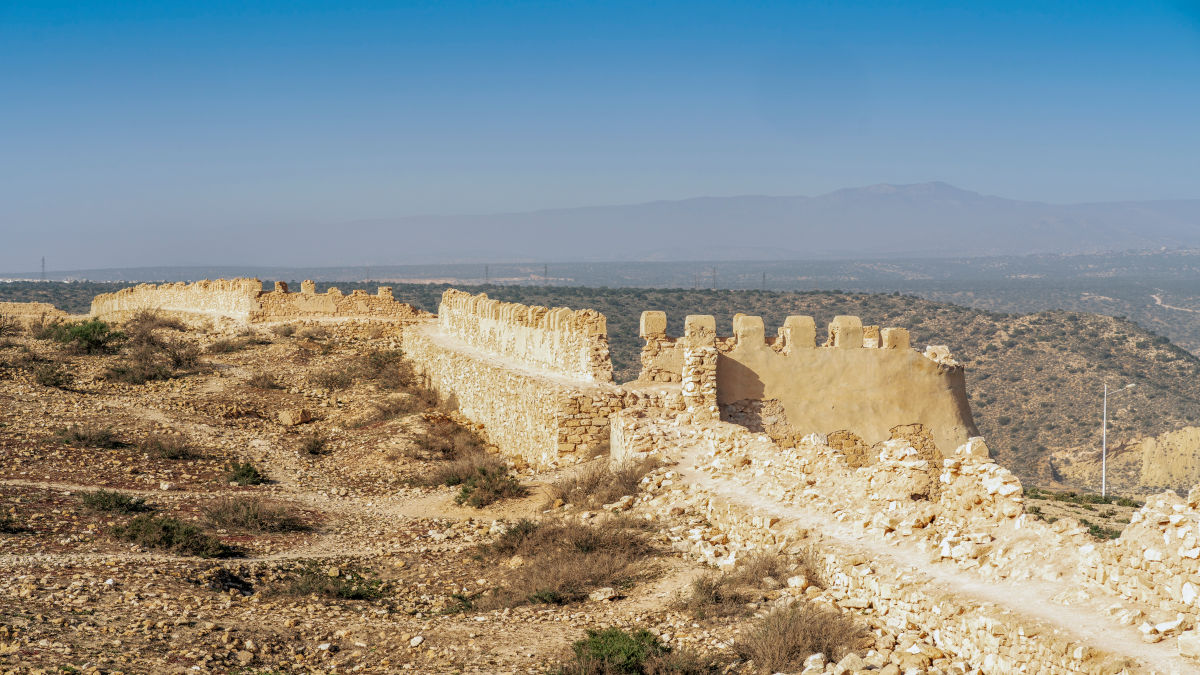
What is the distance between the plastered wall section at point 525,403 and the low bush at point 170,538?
436cm

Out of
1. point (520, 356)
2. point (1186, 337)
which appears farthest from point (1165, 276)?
point (520, 356)

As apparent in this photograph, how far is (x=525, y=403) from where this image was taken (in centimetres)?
1394

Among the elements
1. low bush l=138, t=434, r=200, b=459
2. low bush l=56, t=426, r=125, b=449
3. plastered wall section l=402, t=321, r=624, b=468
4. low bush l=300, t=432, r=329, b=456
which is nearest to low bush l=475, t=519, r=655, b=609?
plastered wall section l=402, t=321, r=624, b=468

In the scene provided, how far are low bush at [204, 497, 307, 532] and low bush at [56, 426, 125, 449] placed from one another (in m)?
3.30

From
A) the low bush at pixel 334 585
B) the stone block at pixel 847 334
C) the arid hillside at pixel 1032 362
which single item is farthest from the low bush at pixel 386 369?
the low bush at pixel 334 585

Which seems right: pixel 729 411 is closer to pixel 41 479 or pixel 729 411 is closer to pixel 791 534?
pixel 791 534

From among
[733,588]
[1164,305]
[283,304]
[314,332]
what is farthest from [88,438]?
[1164,305]

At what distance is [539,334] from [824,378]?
483 cm

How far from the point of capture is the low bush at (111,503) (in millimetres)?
10266

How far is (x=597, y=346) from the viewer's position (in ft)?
45.8

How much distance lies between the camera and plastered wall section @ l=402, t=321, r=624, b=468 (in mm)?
12648

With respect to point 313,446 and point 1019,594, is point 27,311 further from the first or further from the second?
point 1019,594

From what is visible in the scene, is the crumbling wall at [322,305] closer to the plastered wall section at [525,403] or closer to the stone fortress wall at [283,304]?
the stone fortress wall at [283,304]

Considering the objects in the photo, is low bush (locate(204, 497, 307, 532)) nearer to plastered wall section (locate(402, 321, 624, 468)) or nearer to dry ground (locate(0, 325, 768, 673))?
dry ground (locate(0, 325, 768, 673))
